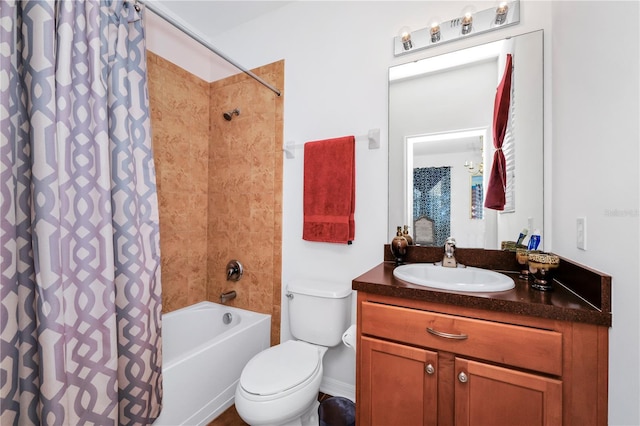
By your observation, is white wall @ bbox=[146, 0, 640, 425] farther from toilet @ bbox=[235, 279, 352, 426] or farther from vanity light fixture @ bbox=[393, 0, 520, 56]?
toilet @ bbox=[235, 279, 352, 426]

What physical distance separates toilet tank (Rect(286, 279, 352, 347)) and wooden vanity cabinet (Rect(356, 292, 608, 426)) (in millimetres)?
448

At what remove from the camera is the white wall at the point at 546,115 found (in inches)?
29.1

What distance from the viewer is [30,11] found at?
0.97 m

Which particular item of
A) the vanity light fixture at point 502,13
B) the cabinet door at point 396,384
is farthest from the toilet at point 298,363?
the vanity light fixture at point 502,13

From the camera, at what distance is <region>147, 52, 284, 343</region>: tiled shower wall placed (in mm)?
1946

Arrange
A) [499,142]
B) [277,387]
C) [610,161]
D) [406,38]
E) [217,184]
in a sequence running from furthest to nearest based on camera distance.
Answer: [217,184] → [406,38] → [499,142] → [277,387] → [610,161]

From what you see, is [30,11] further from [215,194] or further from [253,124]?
[215,194]

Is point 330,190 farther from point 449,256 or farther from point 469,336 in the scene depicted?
point 469,336

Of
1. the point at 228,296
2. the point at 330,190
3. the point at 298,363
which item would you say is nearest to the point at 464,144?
the point at 330,190

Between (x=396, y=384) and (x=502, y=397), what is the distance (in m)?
0.35

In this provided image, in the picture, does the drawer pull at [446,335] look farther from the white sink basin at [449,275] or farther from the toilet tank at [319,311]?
the toilet tank at [319,311]

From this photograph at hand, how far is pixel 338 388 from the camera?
1.74 metres

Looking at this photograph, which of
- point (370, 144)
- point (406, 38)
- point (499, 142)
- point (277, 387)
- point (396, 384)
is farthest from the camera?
point (370, 144)

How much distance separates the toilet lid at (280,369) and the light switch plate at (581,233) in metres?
1.20
